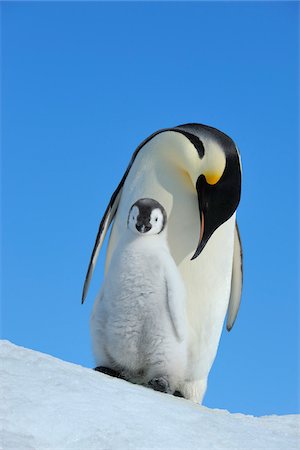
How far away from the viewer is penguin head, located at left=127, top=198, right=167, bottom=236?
354 centimetres

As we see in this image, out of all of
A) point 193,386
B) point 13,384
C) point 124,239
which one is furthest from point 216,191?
point 13,384

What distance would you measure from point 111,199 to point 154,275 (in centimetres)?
82

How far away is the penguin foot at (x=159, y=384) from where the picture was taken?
3479mm

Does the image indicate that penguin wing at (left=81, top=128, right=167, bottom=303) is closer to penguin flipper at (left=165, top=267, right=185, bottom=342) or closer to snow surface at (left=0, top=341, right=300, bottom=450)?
penguin flipper at (left=165, top=267, right=185, bottom=342)

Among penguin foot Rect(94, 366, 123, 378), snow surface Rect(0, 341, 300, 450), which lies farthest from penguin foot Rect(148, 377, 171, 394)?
snow surface Rect(0, 341, 300, 450)

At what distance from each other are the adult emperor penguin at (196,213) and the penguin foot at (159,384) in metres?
0.25

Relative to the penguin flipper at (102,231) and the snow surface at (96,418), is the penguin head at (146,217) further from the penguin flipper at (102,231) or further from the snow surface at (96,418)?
the snow surface at (96,418)

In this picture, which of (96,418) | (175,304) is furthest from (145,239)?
(96,418)

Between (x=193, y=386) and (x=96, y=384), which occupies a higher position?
(x=193, y=386)

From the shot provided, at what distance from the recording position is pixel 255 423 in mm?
3008

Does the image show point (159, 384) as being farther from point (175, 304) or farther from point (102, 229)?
point (102, 229)

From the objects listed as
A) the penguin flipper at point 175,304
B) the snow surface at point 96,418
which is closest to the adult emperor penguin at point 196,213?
the penguin flipper at point 175,304

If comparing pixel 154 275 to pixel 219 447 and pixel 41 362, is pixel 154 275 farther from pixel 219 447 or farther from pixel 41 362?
pixel 219 447

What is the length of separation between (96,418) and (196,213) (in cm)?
165
